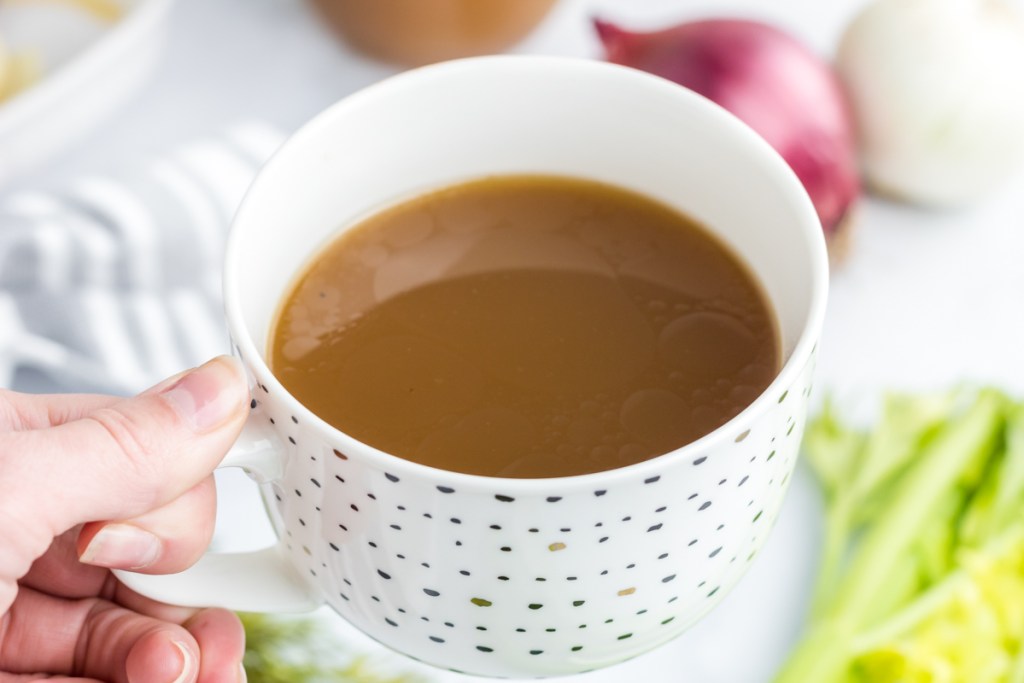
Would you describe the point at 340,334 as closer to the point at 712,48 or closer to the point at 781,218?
the point at 781,218

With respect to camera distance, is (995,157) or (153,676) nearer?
(153,676)

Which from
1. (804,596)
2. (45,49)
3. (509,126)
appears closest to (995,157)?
(804,596)

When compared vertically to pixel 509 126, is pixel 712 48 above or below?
below

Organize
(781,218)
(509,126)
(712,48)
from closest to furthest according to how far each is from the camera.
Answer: (781,218)
(509,126)
(712,48)

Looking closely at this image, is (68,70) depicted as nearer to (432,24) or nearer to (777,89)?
(432,24)

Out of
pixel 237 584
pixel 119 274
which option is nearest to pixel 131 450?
pixel 237 584

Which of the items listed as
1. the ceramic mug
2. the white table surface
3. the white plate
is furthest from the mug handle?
the white plate

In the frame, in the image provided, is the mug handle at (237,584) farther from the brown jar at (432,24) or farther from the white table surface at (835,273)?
the brown jar at (432,24)
